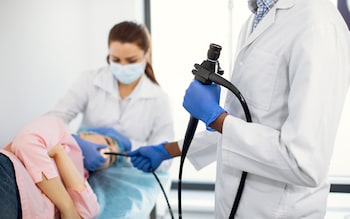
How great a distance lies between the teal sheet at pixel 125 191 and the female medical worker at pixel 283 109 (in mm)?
520

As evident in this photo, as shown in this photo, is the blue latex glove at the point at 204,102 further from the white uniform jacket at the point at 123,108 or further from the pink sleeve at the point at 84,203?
A: the white uniform jacket at the point at 123,108

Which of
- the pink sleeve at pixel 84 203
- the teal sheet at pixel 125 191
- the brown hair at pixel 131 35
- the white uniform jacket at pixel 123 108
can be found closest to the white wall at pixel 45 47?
the white uniform jacket at pixel 123 108

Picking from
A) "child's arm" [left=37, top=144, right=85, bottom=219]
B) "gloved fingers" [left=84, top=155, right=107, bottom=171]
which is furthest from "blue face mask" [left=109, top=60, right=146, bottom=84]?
"child's arm" [left=37, top=144, right=85, bottom=219]

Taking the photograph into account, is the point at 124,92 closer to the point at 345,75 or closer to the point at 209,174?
the point at 209,174

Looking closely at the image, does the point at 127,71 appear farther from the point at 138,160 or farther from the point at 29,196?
the point at 29,196

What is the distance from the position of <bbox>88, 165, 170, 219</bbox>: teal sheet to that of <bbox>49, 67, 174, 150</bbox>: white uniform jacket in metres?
0.28

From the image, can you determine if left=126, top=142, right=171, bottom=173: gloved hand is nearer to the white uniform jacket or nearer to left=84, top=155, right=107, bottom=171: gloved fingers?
left=84, top=155, right=107, bottom=171: gloved fingers

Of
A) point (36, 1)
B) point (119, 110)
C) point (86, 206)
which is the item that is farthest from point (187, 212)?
point (36, 1)

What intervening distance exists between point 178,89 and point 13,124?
3.39ft

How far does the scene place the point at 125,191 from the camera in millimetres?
1769

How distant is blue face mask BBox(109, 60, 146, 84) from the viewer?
2.19 m

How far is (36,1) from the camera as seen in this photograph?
7.31ft

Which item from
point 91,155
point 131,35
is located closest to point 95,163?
point 91,155

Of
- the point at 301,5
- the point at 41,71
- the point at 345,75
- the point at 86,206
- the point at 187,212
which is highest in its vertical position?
the point at 301,5
